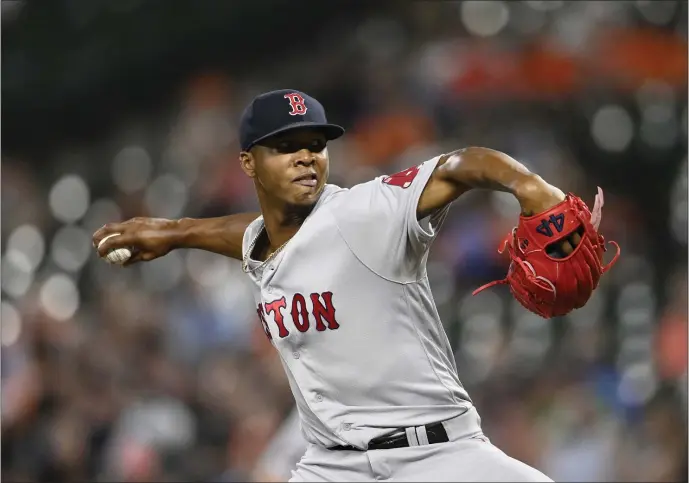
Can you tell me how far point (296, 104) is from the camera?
106 inches

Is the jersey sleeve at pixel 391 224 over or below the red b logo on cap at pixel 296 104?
below

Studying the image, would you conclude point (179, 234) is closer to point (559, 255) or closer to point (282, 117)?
point (282, 117)

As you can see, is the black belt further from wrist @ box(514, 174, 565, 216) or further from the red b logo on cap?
the red b logo on cap

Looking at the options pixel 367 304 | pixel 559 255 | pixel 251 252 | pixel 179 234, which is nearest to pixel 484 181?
pixel 559 255

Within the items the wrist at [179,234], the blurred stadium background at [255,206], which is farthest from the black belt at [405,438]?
the blurred stadium background at [255,206]

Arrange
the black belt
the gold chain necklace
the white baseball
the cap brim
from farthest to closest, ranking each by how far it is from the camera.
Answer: the white baseball → the gold chain necklace → the cap brim → the black belt

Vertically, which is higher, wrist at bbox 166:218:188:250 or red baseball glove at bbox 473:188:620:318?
wrist at bbox 166:218:188:250

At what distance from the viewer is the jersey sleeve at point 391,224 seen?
240 cm

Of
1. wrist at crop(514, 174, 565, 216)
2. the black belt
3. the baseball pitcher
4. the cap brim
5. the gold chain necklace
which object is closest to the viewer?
wrist at crop(514, 174, 565, 216)

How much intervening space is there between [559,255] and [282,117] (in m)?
0.91

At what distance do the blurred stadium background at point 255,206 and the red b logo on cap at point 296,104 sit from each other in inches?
103

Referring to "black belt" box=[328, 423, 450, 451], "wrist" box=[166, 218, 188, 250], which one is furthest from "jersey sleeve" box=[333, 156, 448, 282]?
"wrist" box=[166, 218, 188, 250]

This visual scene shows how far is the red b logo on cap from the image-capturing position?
8.73 feet

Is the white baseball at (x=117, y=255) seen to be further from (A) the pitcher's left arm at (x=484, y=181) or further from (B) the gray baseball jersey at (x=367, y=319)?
(A) the pitcher's left arm at (x=484, y=181)
